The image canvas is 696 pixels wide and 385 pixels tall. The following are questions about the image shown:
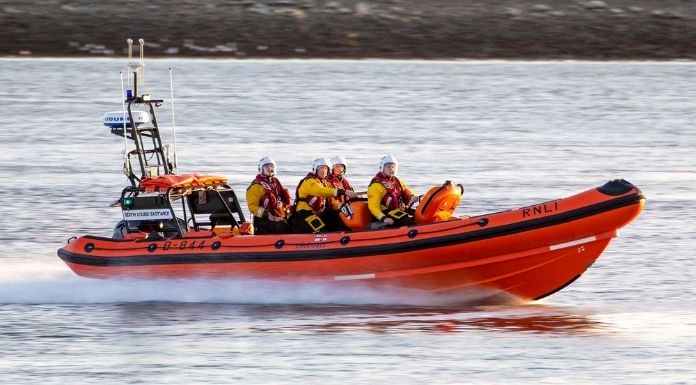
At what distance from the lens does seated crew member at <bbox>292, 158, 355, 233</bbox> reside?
1415 cm

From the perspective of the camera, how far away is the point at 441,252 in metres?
13.5

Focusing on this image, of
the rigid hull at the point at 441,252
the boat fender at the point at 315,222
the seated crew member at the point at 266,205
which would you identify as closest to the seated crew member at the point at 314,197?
A: the boat fender at the point at 315,222

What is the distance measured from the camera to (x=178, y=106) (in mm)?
31578

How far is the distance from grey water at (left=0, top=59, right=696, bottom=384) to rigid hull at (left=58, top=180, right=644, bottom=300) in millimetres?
213

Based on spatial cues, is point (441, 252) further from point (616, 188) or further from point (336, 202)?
point (616, 188)

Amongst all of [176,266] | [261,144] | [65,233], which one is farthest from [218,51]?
[176,266]

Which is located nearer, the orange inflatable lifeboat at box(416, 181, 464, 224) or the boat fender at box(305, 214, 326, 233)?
the orange inflatable lifeboat at box(416, 181, 464, 224)

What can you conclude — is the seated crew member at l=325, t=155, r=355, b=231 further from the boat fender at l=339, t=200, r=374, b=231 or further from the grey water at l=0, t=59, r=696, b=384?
the grey water at l=0, t=59, r=696, b=384

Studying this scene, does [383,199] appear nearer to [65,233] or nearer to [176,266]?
[176,266]

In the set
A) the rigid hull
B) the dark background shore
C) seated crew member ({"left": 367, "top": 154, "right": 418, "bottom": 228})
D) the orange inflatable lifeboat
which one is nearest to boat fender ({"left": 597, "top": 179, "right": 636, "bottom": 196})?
the rigid hull

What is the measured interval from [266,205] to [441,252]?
6.13 feet

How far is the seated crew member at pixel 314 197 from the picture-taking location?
1415 cm

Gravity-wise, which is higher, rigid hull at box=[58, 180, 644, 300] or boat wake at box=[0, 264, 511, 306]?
rigid hull at box=[58, 180, 644, 300]

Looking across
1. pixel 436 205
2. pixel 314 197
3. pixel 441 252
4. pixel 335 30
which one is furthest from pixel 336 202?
pixel 335 30
